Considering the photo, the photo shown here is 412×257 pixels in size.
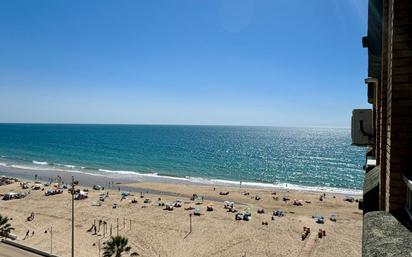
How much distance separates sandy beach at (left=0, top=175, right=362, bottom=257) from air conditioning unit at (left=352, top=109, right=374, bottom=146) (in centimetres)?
2130

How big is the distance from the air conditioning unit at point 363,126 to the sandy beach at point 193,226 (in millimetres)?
21304

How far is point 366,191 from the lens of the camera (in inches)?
191

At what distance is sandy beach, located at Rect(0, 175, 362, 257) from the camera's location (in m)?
27.6

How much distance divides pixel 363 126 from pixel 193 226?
93.0ft

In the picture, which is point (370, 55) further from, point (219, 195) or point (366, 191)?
point (219, 195)

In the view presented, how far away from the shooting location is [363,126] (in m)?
6.94

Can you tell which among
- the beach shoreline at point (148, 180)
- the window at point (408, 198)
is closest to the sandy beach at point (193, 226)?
the beach shoreline at point (148, 180)

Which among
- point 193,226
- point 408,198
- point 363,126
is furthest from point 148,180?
point 408,198

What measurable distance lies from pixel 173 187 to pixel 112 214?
61.6 ft

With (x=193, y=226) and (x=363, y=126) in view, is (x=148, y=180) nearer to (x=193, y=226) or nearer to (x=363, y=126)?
(x=193, y=226)

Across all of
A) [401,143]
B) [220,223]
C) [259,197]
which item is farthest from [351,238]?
[401,143]

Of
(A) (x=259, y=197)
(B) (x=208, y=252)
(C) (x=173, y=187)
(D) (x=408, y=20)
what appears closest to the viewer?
(D) (x=408, y=20)

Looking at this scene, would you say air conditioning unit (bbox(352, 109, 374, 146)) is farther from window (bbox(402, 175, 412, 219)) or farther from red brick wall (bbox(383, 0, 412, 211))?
window (bbox(402, 175, 412, 219))

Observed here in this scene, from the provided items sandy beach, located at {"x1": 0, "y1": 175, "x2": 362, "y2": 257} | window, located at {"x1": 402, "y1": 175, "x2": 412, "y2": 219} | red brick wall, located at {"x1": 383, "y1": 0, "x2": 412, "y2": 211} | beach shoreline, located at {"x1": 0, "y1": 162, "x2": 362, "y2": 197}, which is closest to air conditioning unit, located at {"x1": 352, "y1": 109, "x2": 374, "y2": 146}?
red brick wall, located at {"x1": 383, "y1": 0, "x2": 412, "y2": 211}
